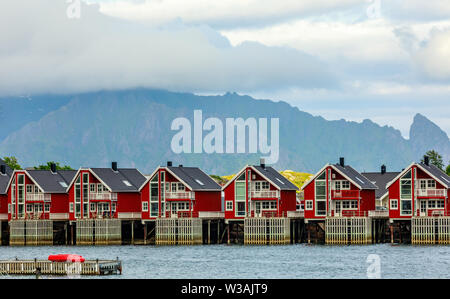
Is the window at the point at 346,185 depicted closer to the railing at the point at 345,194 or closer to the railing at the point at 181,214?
the railing at the point at 345,194

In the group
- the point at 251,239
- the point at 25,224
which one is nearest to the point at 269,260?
the point at 251,239

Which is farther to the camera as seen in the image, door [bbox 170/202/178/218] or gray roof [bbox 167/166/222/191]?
door [bbox 170/202/178/218]

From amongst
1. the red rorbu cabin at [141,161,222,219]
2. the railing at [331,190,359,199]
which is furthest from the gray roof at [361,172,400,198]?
the red rorbu cabin at [141,161,222,219]

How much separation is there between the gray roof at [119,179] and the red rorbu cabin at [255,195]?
1373 cm

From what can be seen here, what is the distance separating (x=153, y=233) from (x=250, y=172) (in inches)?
660

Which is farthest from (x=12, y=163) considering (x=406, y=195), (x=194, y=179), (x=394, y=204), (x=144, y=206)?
(x=406, y=195)

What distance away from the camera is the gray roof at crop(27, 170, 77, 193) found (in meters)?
119

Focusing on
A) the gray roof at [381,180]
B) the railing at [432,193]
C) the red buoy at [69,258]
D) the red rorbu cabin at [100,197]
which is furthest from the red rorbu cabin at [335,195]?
the red buoy at [69,258]

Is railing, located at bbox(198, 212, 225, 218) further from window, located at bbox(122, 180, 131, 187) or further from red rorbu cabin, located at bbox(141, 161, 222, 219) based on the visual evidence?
window, located at bbox(122, 180, 131, 187)

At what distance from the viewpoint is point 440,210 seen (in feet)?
332

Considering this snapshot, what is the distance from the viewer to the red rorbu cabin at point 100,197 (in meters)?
116

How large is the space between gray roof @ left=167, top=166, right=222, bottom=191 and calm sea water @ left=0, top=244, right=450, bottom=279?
25.3 feet
